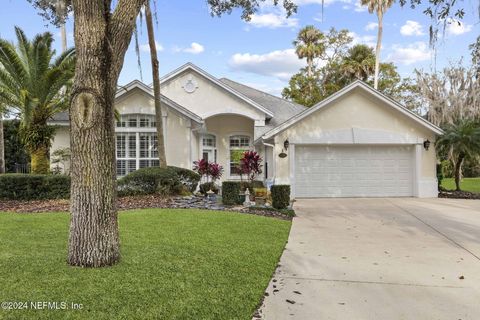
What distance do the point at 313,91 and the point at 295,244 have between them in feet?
101

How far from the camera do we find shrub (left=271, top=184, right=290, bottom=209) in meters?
12.0

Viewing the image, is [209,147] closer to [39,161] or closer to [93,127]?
[39,161]

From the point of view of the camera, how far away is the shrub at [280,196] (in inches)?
472

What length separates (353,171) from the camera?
16.5 m

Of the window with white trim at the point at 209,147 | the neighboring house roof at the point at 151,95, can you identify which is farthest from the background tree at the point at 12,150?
the window with white trim at the point at 209,147

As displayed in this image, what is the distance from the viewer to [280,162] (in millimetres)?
16266

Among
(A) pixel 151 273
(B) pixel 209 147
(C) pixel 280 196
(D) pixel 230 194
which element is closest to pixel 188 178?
(D) pixel 230 194

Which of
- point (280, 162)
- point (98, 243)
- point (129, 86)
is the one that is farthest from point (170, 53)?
point (98, 243)

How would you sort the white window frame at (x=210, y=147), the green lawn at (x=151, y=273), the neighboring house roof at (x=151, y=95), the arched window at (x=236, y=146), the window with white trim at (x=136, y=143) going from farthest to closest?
the arched window at (x=236, y=146)
the white window frame at (x=210, y=147)
the window with white trim at (x=136, y=143)
the neighboring house roof at (x=151, y=95)
the green lawn at (x=151, y=273)

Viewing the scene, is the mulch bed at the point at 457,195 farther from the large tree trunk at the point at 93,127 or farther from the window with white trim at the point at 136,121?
the large tree trunk at the point at 93,127

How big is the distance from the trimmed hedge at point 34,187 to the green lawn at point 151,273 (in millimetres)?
5305

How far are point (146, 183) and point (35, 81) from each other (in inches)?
232

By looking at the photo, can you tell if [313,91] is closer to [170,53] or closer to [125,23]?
[170,53]

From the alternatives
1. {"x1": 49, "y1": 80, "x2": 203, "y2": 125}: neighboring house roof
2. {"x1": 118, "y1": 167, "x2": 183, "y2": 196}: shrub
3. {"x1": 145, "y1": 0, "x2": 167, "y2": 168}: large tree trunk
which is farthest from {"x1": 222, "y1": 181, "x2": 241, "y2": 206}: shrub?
{"x1": 49, "y1": 80, "x2": 203, "y2": 125}: neighboring house roof
